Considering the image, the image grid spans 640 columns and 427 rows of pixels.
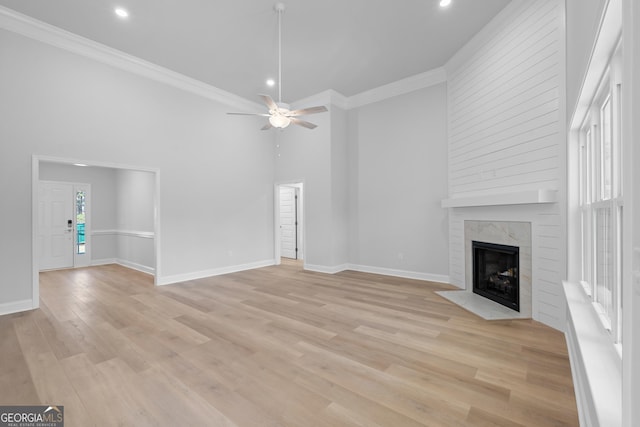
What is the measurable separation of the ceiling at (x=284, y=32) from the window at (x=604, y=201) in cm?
255

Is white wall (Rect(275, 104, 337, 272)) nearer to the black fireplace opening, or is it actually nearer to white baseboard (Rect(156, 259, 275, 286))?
white baseboard (Rect(156, 259, 275, 286))

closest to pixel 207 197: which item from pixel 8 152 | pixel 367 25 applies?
pixel 8 152

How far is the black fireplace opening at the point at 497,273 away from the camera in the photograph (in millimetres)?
3549

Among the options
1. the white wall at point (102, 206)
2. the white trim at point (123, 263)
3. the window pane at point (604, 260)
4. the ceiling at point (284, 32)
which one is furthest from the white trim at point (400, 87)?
the white wall at point (102, 206)

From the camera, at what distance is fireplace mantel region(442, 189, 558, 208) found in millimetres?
2941

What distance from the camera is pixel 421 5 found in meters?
3.45

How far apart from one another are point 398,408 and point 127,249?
7619mm

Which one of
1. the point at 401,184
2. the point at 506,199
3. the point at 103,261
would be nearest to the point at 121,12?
the point at 401,184

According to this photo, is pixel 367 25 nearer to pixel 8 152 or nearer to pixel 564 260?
pixel 564 260

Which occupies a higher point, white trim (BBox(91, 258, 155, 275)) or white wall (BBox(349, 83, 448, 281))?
white wall (BBox(349, 83, 448, 281))

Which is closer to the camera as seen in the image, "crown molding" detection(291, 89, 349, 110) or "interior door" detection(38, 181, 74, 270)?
"crown molding" detection(291, 89, 349, 110)

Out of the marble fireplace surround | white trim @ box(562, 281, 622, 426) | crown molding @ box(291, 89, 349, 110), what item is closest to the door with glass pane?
crown molding @ box(291, 89, 349, 110)

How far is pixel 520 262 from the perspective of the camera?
3.40 m

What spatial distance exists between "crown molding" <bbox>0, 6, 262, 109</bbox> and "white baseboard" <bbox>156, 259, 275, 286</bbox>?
11.6 ft
